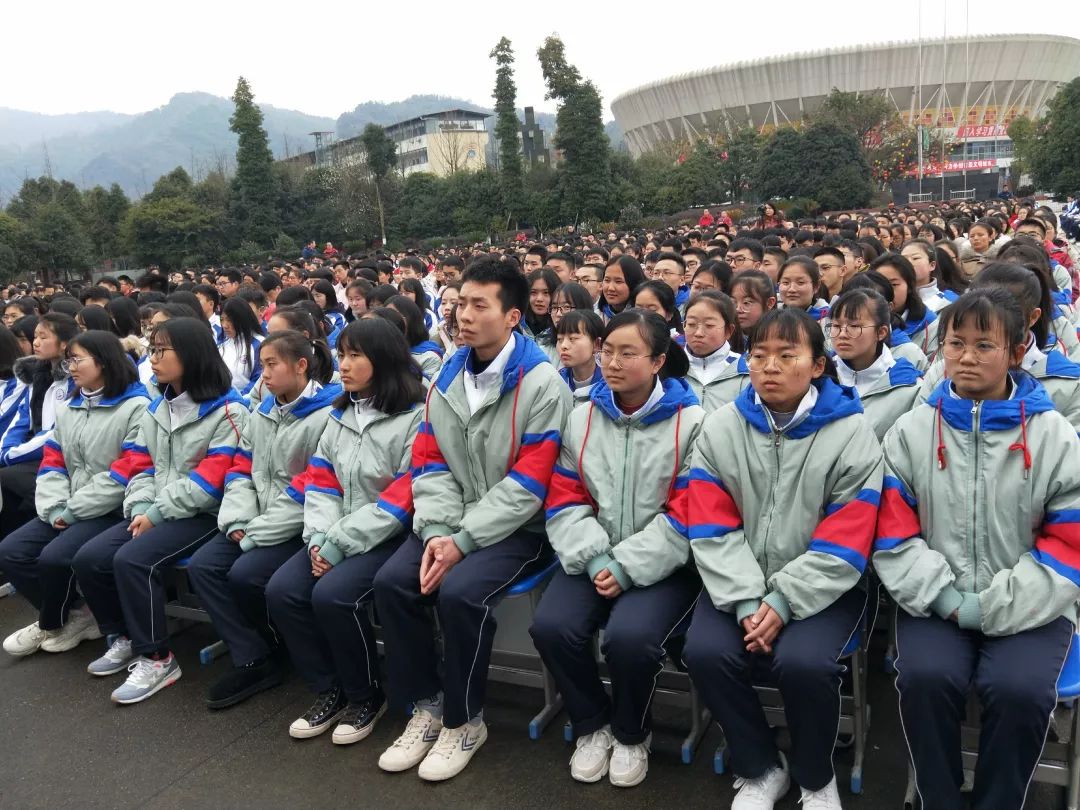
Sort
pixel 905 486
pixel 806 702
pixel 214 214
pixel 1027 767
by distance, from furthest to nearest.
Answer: pixel 214 214 → pixel 905 486 → pixel 806 702 → pixel 1027 767

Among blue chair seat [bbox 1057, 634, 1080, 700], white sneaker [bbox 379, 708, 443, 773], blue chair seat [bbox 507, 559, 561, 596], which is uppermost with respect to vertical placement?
blue chair seat [bbox 507, 559, 561, 596]

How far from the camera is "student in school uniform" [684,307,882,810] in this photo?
2.30 meters

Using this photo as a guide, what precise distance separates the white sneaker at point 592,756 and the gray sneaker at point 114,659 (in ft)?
7.19

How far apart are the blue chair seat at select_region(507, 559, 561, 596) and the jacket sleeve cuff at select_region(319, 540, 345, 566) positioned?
0.71 metres

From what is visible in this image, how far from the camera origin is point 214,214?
34.8 metres

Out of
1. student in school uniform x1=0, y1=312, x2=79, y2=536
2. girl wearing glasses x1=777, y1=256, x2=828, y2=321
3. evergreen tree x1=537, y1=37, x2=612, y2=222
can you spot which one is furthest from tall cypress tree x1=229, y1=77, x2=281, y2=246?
girl wearing glasses x1=777, y1=256, x2=828, y2=321

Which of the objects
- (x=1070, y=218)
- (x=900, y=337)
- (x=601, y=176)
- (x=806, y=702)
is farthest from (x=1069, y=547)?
(x=601, y=176)

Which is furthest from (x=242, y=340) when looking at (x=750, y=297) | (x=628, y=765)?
(x=628, y=765)

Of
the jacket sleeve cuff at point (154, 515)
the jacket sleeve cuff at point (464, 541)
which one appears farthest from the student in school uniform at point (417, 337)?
the jacket sleeve cuff at point (464, 541)

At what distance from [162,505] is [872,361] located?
10.1 ft

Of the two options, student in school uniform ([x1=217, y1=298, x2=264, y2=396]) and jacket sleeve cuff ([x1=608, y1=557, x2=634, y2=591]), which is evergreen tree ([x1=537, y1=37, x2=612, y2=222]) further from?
jacket sleeve cuff ([x1=608, y1=557, x2=634, y2=591])

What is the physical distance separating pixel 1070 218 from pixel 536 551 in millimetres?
17107

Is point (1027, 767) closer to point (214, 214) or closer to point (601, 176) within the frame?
point (601, 176)

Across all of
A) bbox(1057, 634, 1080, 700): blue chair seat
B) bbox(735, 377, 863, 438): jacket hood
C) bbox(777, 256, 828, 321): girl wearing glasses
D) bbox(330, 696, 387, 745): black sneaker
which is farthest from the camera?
bbox(777, 256, 828, 321): girl wearing glasses
